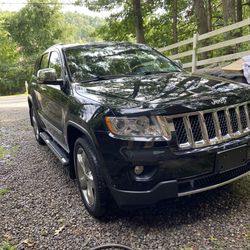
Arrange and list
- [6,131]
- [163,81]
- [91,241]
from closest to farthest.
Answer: [91,241]
[163,81]
[6,131]

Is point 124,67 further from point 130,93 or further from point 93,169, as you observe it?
point 93,169

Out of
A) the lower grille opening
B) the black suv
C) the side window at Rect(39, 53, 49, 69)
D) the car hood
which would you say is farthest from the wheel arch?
the side window at Rect(39, 53, 49, 69)

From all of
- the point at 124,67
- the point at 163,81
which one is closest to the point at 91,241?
the point at 163,81

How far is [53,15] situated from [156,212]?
1581 inches

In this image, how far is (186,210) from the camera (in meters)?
3.19

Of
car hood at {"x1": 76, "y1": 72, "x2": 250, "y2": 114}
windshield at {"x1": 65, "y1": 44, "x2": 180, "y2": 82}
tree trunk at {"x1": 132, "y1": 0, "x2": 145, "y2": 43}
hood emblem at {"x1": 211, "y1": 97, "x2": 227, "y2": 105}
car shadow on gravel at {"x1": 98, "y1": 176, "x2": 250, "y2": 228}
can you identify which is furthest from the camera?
tree trunk at {"x1": 132, "y1": 0, "x2": 145, "y2": 43}

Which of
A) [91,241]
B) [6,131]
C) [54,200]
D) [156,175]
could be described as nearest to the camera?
[156,175]

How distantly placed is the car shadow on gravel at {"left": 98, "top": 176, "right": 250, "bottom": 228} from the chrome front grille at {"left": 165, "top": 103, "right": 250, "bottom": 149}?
0.62 metres

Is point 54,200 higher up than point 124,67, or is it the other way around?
point 124,67

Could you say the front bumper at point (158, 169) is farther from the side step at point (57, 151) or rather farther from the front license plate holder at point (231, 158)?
the side step at point (57, 151)

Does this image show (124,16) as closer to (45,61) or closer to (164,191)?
(45,61)

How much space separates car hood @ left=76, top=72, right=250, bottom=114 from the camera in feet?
8.96

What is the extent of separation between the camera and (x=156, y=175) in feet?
8.66

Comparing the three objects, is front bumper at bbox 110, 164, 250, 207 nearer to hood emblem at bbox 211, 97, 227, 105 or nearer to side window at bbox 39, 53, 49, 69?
hood emblem at bbox 211, 97, 227, 105
